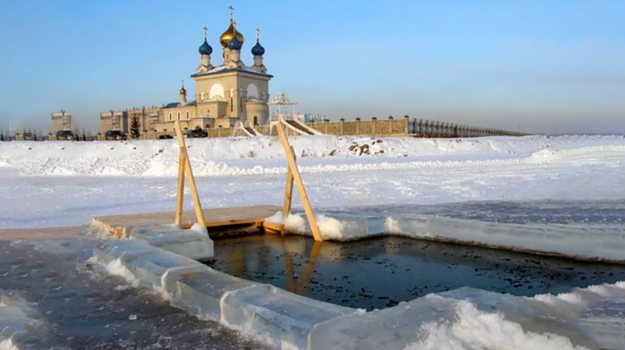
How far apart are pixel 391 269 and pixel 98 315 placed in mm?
3012

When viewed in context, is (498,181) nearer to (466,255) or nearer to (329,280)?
(466,255)

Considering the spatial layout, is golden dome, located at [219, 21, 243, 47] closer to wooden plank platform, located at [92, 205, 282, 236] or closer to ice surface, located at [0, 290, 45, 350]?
wooden plank platform, located at [92, 205, 282, 236]

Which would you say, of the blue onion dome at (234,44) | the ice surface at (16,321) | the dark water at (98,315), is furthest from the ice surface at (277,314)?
the blue onion dome at (234,44)

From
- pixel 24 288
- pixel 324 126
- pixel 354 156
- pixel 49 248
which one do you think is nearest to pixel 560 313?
pixel 24 288

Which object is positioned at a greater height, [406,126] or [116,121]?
[116,121]

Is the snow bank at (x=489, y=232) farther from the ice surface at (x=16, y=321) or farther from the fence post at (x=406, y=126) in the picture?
the fence post at (x=406, y=126)

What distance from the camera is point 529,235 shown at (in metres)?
6.44

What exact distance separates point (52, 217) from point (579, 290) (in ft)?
28.7

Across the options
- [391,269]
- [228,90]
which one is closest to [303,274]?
[391,269]

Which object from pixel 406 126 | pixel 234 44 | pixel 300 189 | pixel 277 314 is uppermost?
pixel 234 44

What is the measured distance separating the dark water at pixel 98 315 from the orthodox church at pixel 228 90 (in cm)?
6445

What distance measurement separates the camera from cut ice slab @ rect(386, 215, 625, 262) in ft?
19.5

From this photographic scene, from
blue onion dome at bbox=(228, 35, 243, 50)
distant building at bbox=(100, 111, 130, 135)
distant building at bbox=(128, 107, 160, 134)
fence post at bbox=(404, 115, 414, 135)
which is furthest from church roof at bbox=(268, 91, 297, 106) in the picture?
distant building at bbox=(100, 111, 130, 135)

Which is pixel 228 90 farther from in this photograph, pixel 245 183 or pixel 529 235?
pixel 529 235
